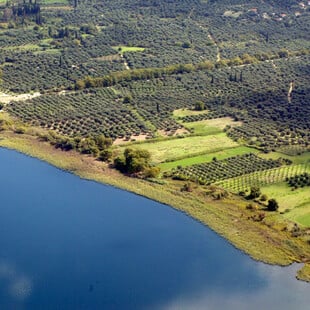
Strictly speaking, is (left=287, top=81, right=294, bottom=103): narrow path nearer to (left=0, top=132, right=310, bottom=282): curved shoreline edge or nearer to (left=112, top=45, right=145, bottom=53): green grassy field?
(left=112, top=45, right=145, bottom=53): green grassy field

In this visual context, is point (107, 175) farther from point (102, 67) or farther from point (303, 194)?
point (102, 67)

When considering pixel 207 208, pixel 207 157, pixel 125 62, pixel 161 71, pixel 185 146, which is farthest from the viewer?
pixel 125 62

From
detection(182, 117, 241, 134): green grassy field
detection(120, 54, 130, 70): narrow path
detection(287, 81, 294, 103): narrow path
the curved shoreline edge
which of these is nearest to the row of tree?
detection(120, 54, 130, 70): narrow path

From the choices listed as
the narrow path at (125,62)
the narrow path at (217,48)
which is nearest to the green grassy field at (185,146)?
the narrow path at (125,62)

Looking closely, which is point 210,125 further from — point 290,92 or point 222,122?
point 290,92

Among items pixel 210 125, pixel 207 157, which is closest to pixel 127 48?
pixel 210 125

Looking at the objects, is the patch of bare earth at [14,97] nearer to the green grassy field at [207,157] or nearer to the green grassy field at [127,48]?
the green grassy field at [127,48]
